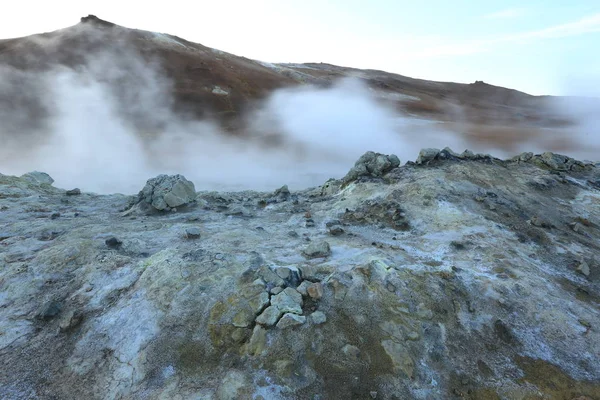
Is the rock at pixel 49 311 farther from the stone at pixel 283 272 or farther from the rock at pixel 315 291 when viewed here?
the rock at pixel 315 291

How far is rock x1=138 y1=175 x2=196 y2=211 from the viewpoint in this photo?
6.87 metres

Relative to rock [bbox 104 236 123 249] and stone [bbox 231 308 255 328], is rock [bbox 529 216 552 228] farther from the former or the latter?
rock [bbox 104 236 123 249]

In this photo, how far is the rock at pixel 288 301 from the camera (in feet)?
11.0

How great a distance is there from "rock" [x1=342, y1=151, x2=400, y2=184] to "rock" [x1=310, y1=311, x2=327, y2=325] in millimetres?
4524

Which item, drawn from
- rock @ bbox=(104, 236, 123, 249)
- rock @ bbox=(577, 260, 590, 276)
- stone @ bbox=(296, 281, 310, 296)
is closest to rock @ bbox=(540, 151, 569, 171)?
rock @ bbox=(577, 260, 590, 276)

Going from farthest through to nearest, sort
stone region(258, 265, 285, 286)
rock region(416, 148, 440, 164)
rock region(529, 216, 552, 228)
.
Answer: rock region(416, 148, 440, 164) < rock region(529, 216, 552, 228) < stone region(258, 265, 285, 286)

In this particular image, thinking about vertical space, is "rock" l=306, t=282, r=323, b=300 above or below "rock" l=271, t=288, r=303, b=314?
above

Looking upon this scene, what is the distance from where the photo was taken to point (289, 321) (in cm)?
322

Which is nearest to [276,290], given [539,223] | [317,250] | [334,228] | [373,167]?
[317,250]

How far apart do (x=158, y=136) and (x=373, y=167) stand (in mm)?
14196

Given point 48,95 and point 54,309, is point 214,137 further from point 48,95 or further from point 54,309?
point 54,309

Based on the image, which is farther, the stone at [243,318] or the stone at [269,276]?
the stone at [269,276]

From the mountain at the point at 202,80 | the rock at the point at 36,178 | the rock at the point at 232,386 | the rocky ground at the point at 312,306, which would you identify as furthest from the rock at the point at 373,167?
the mountain at the point at 202,80

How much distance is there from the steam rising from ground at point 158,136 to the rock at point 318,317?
8.80 m
